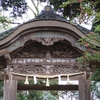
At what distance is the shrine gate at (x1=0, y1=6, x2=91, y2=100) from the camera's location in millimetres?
5734

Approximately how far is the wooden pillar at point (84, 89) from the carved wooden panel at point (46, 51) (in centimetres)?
71

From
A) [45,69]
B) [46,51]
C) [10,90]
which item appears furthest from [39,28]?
[10,90]

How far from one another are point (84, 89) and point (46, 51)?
1482 mm

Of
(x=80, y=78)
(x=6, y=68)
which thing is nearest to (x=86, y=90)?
(x=80, y=78)

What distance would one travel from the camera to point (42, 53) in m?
6.21

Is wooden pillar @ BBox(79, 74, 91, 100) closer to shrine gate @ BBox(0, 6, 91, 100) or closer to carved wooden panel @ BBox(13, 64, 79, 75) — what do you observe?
shrine gate @ BBox(0, 6, 91, 100)

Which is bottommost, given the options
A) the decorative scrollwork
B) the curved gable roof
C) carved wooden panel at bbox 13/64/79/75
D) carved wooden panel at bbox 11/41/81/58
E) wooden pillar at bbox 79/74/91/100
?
wooden pillar at bbox 79/74/91/100

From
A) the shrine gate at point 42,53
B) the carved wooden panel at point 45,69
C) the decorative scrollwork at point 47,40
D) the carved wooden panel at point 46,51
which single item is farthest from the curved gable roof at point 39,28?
the carved wooden panel at point 45,69

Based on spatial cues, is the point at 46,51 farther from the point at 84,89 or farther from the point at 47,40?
the point at 84,89

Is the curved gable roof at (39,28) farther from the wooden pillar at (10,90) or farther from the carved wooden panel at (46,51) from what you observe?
the wooden pillar at (10,90)

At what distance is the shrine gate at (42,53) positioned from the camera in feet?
18.8

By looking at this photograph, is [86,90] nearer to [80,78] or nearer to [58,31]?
[80,78]

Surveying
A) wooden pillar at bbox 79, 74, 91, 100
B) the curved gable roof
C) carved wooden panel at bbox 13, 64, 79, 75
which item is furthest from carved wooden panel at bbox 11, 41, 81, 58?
wooden pillar at bbox 79, 74, 91, 100

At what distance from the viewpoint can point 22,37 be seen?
5.89 m
